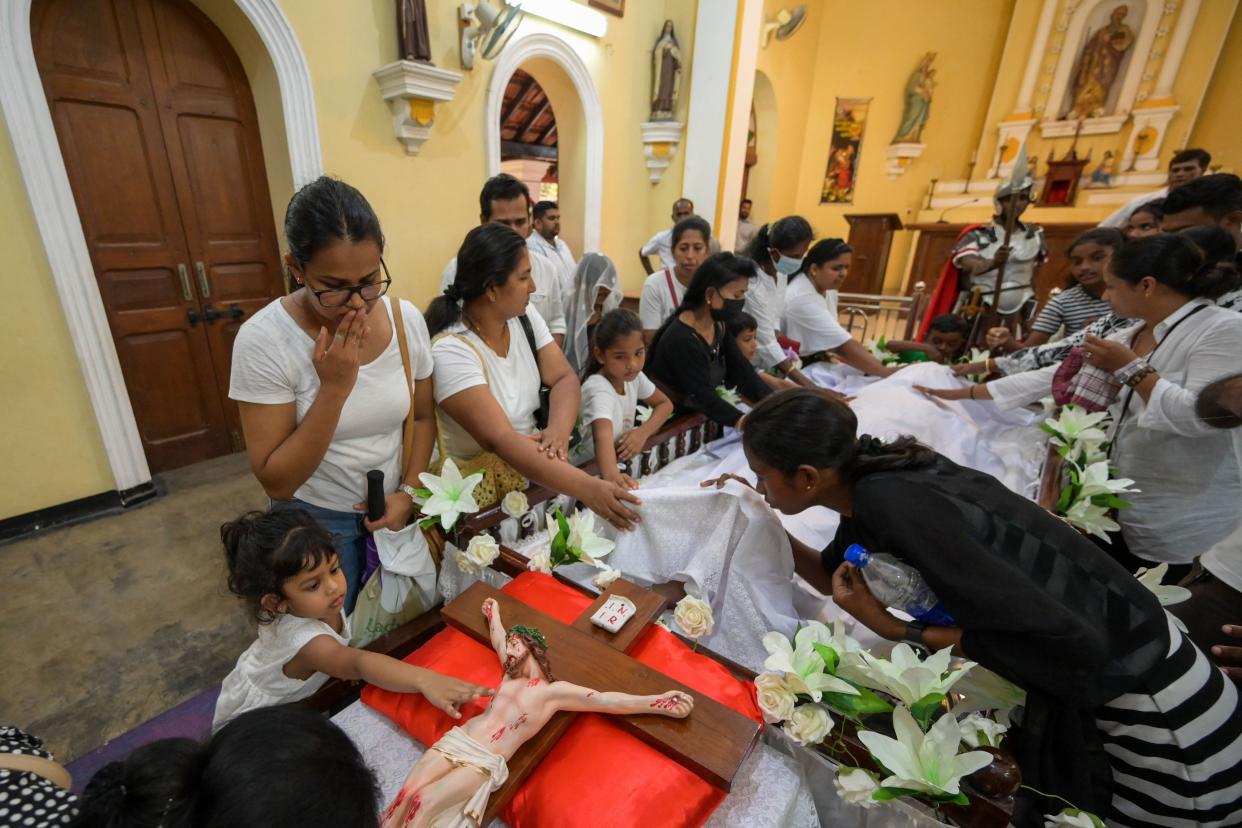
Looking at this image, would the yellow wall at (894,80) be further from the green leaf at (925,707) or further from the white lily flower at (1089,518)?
the green leaf at (925,707)

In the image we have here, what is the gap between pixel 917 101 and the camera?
32.0 feet

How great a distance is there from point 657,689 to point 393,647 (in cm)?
64

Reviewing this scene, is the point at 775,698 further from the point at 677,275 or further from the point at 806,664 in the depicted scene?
the point at 677,275

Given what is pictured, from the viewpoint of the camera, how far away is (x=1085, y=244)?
124 inches

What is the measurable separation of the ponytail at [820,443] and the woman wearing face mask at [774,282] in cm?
213

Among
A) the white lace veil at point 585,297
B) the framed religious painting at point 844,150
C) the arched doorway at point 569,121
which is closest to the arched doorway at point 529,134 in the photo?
the arched doorway at point 569,121

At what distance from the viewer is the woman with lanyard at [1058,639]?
0.98m

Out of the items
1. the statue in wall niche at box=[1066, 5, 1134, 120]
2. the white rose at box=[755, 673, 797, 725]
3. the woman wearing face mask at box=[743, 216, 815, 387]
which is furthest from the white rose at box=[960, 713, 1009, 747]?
the statue in wall niche at box=[1066, 5, 1134, 120]

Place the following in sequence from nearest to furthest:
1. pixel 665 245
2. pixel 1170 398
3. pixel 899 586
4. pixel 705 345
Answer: pixel 899 586
pixel 1170 398
pixel 705 345
pixel 665 245

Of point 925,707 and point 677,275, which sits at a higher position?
point 677,275

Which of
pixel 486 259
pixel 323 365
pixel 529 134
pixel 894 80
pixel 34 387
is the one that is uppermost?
pixel 894 80

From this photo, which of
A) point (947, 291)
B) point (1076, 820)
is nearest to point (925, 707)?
point (1076, 820)

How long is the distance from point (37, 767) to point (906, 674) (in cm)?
141

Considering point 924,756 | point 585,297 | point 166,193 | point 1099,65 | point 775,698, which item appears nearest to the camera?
point 924,756
